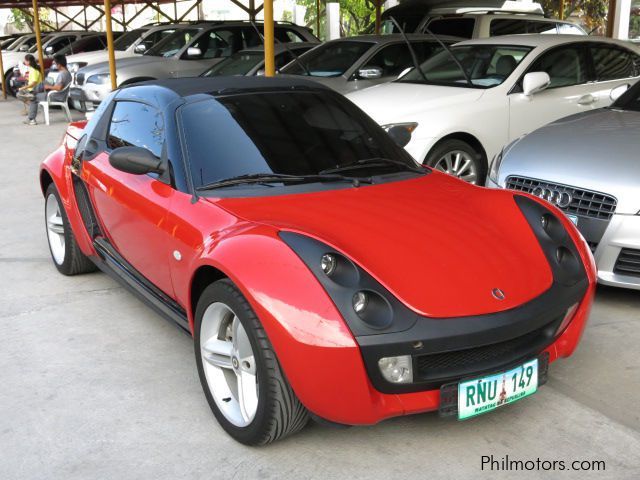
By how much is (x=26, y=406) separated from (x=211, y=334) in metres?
0.98

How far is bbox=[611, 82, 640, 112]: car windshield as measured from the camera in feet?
18.5

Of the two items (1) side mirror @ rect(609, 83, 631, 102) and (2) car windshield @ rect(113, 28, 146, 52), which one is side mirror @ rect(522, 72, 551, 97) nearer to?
(1) side mirror @ rect(609, 83, 631, 102)

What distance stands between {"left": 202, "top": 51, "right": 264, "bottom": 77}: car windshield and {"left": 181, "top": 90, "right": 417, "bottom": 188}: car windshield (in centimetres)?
722

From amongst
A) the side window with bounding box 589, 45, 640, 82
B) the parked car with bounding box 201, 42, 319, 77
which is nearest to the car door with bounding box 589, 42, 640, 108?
the side window with bounding box 589, 45, 640, 82

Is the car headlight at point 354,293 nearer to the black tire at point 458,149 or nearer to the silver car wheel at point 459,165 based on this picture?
the black tire at point 458,149

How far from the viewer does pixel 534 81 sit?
673 cm

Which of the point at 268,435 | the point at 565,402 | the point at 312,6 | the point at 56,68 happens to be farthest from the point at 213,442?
the point at 312,6

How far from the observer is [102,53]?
16047 mm

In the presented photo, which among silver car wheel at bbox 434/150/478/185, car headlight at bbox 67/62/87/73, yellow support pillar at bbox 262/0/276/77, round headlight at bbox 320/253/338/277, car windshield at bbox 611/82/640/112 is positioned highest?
yellow support pillar at bbox 262/0/276/77

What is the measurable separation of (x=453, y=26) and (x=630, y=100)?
691cm

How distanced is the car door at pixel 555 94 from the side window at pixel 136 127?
3.82m

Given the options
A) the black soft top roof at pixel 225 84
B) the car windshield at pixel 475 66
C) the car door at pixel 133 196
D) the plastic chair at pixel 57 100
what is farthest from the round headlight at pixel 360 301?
the plastic chair at pixel 57 100

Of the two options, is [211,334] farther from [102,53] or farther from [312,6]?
[312,6]

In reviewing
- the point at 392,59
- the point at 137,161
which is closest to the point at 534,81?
the point at 392,59
